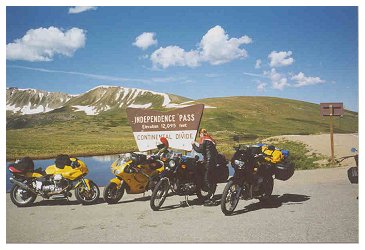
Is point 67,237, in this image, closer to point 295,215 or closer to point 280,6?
point 295,215

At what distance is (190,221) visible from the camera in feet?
20.6

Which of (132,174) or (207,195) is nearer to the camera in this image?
(132,174)

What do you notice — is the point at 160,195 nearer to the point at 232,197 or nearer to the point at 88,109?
the point at 232,197

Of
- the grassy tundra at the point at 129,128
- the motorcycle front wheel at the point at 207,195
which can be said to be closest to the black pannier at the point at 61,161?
the grassy tundra at the point at 129,128

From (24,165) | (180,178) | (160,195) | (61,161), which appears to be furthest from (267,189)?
(24,165)

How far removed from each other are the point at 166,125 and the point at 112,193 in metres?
2.55

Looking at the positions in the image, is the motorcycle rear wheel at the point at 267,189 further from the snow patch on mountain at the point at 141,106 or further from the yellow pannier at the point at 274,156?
the snow patch on mountain at the point at 141,106

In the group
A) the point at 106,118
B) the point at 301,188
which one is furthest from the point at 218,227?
the point at 106,118

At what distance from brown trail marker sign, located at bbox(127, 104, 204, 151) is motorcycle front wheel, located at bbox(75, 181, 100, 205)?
7.19 ft

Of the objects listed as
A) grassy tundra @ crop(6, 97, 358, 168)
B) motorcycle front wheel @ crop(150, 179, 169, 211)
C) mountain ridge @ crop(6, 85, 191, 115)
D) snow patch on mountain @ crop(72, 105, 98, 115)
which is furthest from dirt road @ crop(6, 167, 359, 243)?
snow patch on mountain @ crop(72, 105, 98, 115)

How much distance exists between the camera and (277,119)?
37.1ft

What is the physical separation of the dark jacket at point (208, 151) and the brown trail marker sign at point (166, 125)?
5.45 ft
